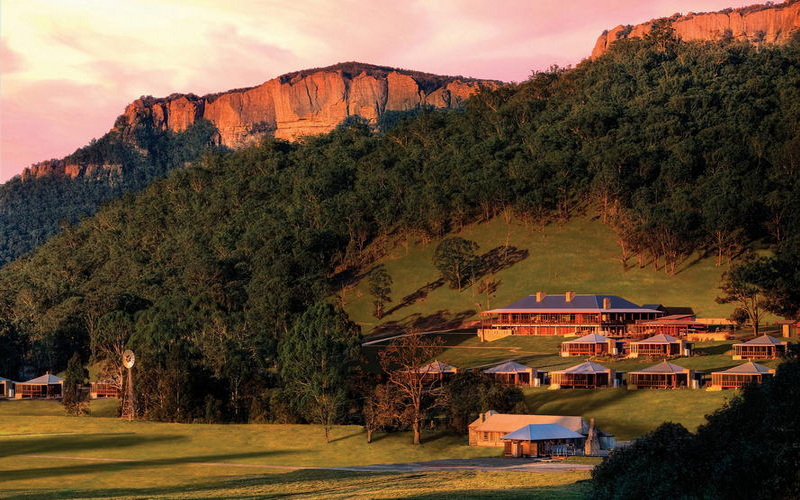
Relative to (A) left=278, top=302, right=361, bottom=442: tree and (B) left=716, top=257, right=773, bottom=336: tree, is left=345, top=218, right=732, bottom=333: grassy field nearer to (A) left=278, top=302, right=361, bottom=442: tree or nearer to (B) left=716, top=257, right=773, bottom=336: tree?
(B) left=716, top=257, right=773, bottom=336: tree

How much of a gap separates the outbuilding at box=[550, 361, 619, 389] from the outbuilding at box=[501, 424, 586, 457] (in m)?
23.4

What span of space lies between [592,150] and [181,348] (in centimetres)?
9581

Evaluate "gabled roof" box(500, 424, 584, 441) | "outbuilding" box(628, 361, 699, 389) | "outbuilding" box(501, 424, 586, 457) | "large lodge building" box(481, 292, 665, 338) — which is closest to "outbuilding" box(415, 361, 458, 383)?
"outbuilding" box(501, 424, 586, 457)

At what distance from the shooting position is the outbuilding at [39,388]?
110m

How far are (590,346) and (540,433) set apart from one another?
150ft

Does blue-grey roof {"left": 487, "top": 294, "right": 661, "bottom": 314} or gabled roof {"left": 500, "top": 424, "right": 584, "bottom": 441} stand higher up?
blue-grey roof {"left": 487, "top": 294, "right": 661, "bottom": 314}

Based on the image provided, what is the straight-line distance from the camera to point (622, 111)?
17888cm

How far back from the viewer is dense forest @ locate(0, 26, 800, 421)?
122 metres

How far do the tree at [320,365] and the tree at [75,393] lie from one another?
22.8 meters

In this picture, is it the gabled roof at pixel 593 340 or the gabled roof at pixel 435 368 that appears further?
the gabled roof at pixel 593 340

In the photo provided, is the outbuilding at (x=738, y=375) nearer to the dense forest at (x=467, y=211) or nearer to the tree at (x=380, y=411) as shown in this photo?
the dense forest at (x=467, y=211)

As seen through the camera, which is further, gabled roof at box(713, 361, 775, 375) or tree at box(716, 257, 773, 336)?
tree at box(716, 257, 773, 336)

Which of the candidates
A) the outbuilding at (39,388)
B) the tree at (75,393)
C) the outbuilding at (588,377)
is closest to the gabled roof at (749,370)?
the outbuilding at (588,377)

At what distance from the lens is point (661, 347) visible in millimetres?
98375
